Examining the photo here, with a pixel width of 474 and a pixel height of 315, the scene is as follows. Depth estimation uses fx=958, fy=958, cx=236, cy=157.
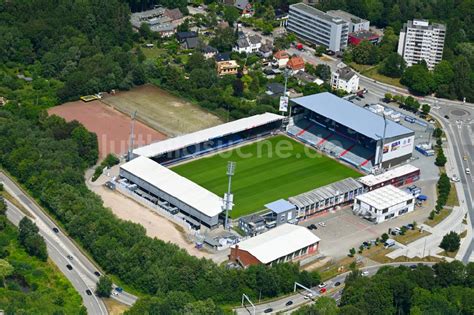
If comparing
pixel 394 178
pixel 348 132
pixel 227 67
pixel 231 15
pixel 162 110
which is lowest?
pixel 162 110

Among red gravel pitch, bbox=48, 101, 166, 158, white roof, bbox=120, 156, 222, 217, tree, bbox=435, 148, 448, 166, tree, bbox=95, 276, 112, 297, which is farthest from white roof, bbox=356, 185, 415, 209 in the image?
tree, bbox=95, 276, 112, 297

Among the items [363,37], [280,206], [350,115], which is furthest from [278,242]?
[363,37]

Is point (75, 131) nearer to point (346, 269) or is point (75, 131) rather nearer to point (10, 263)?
point (10, 263)

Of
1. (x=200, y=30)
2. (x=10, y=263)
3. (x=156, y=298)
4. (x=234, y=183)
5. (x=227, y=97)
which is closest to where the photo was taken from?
(x=156, y=298)

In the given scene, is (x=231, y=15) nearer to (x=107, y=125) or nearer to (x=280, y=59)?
(x=280, y=59)

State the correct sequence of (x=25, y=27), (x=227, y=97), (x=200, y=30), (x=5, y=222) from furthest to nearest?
(x=200, y=30) → (x=25, y=27) → (x=227, y=97) → (x=5, y=222)

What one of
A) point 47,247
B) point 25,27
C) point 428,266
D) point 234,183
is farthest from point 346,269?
point 25,27
